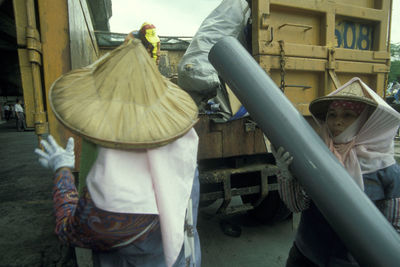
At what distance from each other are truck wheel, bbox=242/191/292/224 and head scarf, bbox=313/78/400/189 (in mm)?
1723

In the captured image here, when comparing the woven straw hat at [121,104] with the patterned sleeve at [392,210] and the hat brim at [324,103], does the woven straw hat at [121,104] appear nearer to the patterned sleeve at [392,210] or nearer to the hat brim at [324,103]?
the hat brim at [324,103]

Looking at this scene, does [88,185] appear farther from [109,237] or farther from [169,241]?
[169,241]

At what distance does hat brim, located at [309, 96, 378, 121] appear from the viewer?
46.3 inches

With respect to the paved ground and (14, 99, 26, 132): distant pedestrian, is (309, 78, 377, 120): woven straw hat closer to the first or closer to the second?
the paved ground

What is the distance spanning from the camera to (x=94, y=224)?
723mm

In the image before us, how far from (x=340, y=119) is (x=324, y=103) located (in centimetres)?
13

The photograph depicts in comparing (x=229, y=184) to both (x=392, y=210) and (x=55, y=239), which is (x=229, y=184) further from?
(x=55, y=239)

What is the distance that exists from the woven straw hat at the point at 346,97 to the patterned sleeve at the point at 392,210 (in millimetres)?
487

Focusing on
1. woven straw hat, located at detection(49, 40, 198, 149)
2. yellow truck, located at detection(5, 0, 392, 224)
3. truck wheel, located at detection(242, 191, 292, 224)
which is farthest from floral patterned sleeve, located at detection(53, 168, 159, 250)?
truck wheel, located at detection(242, 191, 292, 224)

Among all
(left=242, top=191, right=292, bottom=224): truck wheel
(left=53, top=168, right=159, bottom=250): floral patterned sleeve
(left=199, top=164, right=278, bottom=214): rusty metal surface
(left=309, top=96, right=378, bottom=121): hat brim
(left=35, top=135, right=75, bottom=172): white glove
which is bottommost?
(left=242, top=191, right=292, bottom=224): truck wheel

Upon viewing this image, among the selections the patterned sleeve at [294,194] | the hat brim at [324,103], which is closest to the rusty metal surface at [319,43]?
the hat brim at [324,103]

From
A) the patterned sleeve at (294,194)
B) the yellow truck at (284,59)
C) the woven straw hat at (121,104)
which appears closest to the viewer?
the woven straw hat at (121,104)

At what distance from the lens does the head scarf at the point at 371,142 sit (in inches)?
46.3

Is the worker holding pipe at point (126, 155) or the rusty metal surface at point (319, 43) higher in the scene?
the rusty metal surface at point (319, 43)
